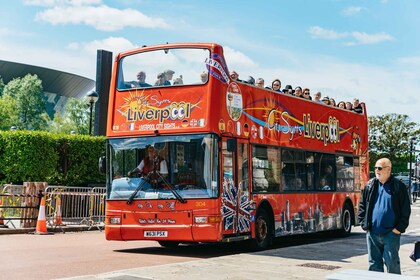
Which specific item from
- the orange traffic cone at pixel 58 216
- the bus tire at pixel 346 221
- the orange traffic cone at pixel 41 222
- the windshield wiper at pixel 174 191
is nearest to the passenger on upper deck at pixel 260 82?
the windshield wiper at pixel 174 191

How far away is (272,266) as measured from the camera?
11875 millimetres

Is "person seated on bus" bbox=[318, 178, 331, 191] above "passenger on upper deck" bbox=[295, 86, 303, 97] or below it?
below

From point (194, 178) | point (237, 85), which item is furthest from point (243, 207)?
point (237, 85)

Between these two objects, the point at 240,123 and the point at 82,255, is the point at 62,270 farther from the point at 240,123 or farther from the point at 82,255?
the point at 240,123

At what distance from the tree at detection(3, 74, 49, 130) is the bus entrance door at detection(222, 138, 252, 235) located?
281ft

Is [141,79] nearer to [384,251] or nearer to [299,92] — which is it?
[299,92]

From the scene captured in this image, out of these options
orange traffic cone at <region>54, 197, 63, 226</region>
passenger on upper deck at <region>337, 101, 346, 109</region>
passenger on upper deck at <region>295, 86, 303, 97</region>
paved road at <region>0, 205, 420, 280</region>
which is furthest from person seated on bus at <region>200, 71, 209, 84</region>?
orange traffic cone at <region>54, 197, 63, 226</region>

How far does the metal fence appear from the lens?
20609 mm

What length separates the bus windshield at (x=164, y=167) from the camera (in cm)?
1371

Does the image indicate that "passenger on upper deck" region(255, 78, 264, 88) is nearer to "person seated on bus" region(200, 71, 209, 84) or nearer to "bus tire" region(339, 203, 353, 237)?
"person seated on bus" region(200, 71, 209, 84)

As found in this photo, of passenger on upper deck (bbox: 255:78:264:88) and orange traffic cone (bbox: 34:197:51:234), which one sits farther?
orange traffic cone (bbox: 34:197:51:234)

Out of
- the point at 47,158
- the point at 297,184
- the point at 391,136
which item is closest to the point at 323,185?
the point at 297,184

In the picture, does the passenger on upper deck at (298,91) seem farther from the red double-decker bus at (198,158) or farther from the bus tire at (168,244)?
the bus tire at (168,244)

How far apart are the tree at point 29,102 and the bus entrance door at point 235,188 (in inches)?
3375
